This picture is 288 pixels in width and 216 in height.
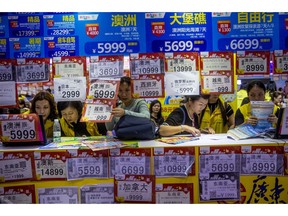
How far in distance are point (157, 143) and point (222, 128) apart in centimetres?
149

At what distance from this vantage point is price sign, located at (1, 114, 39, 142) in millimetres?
3598

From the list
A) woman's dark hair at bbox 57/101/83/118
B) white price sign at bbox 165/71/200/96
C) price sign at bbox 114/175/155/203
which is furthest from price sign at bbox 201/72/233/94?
woman's dark hair at bbox 57/101/83/118

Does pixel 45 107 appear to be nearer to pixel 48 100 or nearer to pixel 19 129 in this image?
pixel 48 100

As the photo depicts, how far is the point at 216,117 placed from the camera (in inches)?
190

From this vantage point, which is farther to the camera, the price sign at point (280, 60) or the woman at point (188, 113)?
the woman at point (188, 113)

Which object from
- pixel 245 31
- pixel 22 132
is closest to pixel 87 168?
pixel 22 132

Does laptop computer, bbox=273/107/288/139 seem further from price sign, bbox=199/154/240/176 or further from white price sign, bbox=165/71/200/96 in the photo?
white price sign, bbox=165/71/200/96

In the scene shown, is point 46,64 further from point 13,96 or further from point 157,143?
point 157,143

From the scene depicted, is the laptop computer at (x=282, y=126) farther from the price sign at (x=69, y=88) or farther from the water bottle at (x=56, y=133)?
the water bottle at (x=56, y=133)

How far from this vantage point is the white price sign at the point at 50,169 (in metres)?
3.47

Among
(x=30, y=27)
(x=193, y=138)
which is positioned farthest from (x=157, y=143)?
(x=30, y=27)

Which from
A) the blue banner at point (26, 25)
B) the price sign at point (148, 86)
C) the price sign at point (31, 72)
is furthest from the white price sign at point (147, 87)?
the blue banner at point (26, 25)

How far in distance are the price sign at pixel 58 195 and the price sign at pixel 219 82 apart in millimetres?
1892

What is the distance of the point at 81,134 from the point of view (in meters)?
4.47
